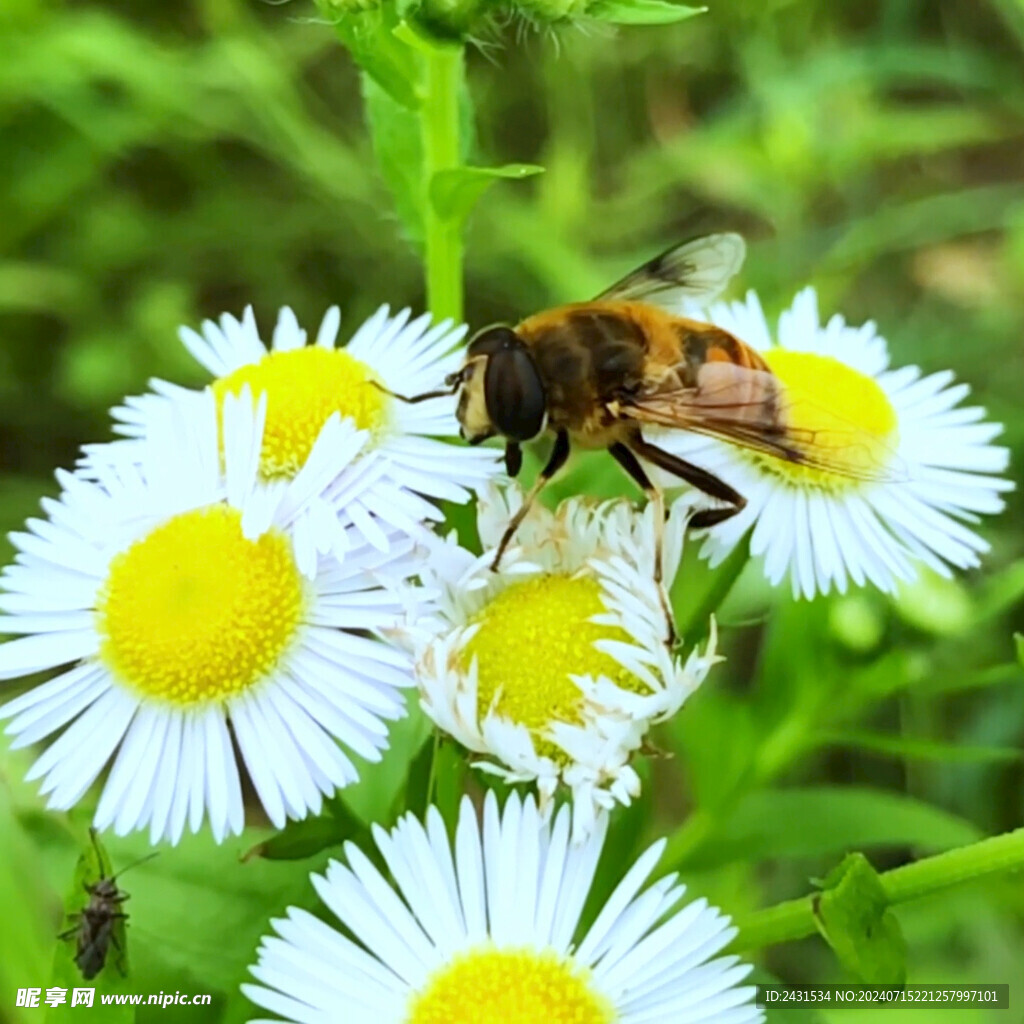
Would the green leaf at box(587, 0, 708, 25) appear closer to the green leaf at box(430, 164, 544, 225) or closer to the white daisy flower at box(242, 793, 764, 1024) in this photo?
the green leaf at box(430, 164, 544, 225)

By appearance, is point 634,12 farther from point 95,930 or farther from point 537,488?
point 95,930

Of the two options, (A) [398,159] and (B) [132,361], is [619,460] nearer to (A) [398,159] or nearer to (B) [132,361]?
(A) [398,159]

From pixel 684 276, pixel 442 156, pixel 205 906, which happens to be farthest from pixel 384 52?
pixel 205 906

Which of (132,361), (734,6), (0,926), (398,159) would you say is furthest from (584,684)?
(734,6)

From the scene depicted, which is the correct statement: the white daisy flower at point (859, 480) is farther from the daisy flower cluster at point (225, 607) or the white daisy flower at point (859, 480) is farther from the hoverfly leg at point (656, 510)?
the daisy flower cluster at point (225, 607)

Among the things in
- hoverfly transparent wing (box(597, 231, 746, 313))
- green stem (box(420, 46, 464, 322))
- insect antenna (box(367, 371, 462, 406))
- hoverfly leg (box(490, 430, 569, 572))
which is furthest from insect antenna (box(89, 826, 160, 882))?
hoverfly transparent wing (box(597, 231, 746, 313))

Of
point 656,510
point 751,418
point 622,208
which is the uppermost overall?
point 622,208
